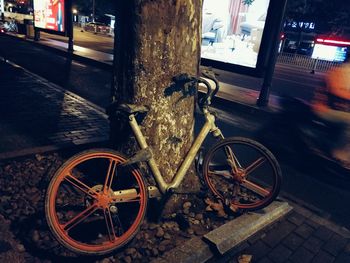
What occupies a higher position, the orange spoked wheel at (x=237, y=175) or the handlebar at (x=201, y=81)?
Answer: the handlebar at (x=201, y=81)

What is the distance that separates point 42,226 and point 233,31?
323 inches

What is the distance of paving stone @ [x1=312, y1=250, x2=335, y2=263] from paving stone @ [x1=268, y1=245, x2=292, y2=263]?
0.26 m

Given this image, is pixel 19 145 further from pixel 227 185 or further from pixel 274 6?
pixel 274 6

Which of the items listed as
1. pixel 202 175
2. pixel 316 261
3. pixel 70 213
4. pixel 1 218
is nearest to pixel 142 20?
pixel 202 175

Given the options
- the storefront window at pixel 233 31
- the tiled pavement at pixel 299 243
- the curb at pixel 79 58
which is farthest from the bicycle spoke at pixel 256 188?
the curb at pixel 79 58

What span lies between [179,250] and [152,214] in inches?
24.1

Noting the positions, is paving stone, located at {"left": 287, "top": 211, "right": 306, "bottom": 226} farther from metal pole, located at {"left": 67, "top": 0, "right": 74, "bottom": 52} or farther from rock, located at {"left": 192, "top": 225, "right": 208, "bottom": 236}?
metal pole, located at {"left": 67, "top": 0, "right": 74, "bottom": 52}

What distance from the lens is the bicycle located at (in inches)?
102

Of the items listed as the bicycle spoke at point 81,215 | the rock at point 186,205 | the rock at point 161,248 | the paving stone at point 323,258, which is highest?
the bicycle spoke at point 81,215

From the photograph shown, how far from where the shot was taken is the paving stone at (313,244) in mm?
3242

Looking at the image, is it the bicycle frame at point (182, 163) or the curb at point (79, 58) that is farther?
the curb at point (79, 58)

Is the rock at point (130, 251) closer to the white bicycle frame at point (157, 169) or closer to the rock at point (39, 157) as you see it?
the white bicycle frame at point (157, 169)

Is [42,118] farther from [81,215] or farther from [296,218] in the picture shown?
[296,218]

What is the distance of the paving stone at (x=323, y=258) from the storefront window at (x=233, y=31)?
6527 millimetres
